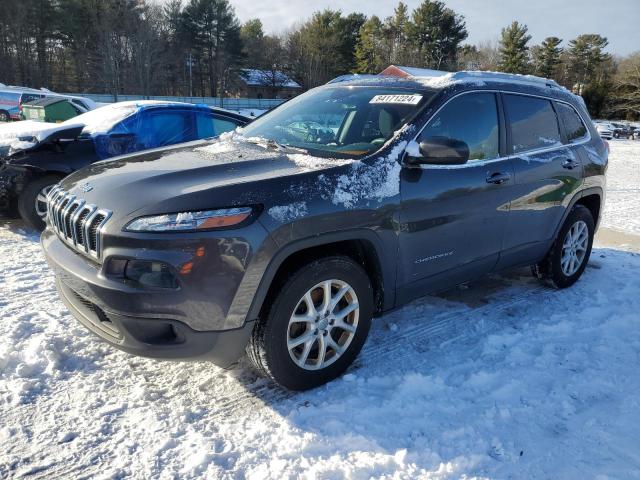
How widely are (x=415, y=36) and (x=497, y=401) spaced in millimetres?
67216

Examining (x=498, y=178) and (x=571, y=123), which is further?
(x=571, y=123)

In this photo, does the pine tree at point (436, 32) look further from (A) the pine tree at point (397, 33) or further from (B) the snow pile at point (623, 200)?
(B) the snow pile at point (623, 200)

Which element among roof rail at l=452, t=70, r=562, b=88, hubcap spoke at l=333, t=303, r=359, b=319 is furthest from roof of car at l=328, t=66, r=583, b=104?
hubcap spoke at l=333, t=303, r=359, b=319

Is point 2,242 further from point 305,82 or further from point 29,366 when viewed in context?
point 305,82

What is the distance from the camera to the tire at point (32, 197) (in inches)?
222

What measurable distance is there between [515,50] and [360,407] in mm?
66572

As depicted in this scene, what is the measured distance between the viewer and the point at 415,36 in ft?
208

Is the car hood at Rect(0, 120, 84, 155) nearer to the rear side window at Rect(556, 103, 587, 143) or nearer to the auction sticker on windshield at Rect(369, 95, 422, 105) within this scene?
the auction sticker on windshield at Rect(369, 95, 422, 105)

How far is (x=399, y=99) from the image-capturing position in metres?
3.38

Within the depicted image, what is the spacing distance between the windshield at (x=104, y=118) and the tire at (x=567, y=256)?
209 inches

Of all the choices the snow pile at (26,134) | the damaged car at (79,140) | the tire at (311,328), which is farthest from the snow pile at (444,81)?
the snow pile at (26,134)

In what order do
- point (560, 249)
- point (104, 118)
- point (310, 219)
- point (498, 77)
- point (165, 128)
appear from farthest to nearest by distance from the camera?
point (165, 128) < point (104, 118) < point (560, 249) < point (498, 77) < point (310, 219)

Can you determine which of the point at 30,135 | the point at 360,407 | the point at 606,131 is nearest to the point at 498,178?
the point at 360,407

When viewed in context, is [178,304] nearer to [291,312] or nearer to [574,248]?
[291,312]
